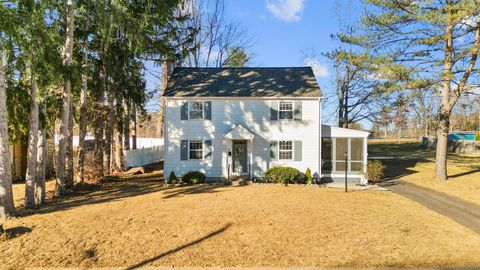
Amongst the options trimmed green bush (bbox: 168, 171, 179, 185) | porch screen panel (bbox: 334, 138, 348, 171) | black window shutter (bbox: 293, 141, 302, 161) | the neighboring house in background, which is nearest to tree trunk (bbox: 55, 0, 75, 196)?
trimmed green bush (bbox: 168, 171, 179, 185)

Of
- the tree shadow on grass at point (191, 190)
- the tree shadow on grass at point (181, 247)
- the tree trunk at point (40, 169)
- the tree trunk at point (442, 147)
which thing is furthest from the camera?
the tree trunk at point (442, 147)

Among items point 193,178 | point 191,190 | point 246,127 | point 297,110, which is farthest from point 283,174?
point 191,190

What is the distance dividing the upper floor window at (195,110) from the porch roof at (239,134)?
2.18 meters

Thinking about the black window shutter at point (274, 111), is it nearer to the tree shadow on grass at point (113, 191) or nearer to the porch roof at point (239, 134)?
the porch roof at point (239, 134)

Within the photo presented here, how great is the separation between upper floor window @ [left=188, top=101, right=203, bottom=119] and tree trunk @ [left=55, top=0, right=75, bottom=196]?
6.64m

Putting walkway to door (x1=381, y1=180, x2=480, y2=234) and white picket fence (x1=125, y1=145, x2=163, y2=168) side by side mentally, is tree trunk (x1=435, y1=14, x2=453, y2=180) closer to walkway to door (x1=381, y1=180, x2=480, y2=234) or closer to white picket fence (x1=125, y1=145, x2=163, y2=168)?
walkway to door (x1=381, y1=180, x2=480, y2=234)

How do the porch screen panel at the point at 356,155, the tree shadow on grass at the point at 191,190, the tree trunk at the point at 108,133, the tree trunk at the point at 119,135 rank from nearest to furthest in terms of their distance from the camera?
the tree shadow on grass at the point at 191,190, the porch screen panel at the point at 356,155, the tree trunk at the point at 108,133, the tree trunk at the point at 119,135

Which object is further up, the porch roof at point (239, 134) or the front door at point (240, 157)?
the porch roof at point (239, 134)

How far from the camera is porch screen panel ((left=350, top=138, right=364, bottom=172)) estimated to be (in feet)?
62.5

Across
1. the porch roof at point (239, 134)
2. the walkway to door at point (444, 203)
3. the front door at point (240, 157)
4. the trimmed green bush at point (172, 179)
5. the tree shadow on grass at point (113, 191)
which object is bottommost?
the walkway to door at point (444, 203)

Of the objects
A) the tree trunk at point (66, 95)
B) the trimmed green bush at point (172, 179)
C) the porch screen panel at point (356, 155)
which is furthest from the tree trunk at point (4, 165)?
the porch screen panel at point (356, 155)

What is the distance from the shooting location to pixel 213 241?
8234 mm

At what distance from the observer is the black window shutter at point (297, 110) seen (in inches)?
732

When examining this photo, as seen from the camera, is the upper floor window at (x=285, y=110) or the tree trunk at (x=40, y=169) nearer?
the tree trunk at (x=40, y=169)
